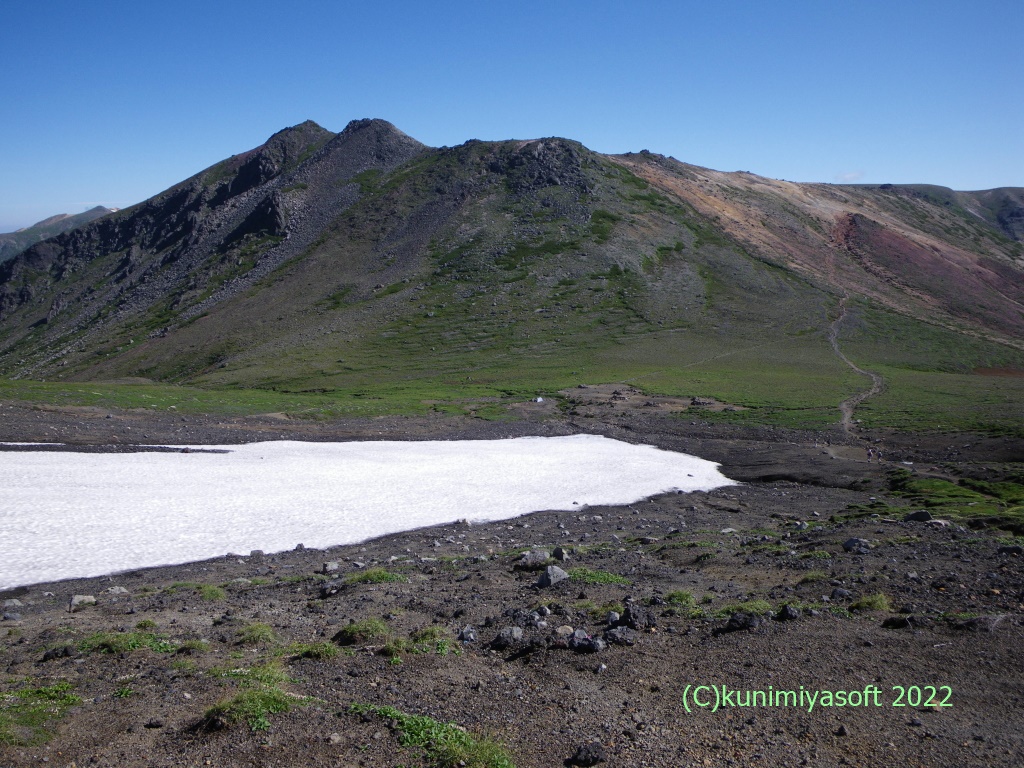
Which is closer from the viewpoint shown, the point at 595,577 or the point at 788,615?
the point at 788,615

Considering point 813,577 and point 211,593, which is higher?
point 211,593

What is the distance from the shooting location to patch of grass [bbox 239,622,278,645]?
Result: 13.3m

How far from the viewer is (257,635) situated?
13406 millimetres

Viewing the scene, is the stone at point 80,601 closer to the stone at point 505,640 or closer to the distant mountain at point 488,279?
the stone at point 505,640

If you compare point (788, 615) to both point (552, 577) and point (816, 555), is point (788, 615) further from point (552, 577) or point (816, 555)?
point (816, 555)

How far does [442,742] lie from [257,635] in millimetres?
5797

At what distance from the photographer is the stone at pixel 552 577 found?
17016mm

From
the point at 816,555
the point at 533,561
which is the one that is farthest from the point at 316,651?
the point at 816,555

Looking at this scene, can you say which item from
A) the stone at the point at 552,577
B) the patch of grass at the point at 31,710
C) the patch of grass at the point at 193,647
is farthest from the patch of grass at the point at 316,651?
the stone at the point at 552,577

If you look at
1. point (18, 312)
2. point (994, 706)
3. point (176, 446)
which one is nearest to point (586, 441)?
point (176, 446)

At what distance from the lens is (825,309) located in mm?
110438

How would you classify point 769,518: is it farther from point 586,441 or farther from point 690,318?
point 690,318

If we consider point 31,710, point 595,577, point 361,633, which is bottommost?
point 595,577

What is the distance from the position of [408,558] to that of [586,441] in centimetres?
Answer: 3000
